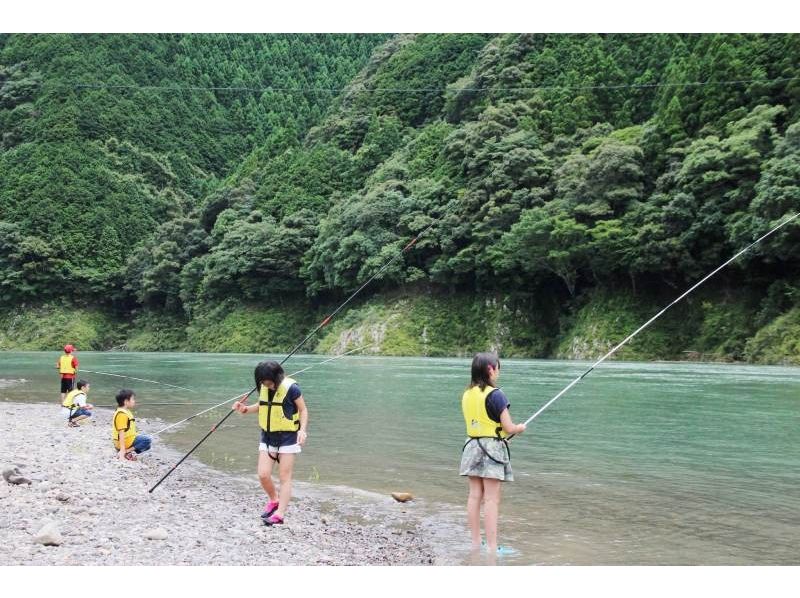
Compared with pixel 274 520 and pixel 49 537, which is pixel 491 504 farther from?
pixel 49 537

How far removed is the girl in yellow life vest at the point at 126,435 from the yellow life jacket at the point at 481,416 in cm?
607

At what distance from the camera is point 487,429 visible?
581 cm

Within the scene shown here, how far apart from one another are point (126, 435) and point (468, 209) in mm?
41424

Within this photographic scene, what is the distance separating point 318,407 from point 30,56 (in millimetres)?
117522

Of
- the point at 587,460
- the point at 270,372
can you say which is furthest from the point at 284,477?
the point at 587,460

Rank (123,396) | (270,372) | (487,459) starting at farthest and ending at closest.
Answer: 1. (123,396)
2. (270,372)
3. (487,459)

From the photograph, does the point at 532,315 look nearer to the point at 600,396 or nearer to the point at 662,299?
the point at 662,299

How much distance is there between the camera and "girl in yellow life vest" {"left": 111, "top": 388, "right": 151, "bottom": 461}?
10531mm

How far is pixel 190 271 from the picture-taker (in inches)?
2729

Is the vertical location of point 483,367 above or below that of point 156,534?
above

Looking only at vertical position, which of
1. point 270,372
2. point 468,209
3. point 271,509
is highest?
point 468,209

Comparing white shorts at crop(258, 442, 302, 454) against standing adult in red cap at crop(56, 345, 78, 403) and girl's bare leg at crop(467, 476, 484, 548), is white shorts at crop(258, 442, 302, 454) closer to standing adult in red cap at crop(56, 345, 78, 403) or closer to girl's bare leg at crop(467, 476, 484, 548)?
girl's bare leg at crop(467, 476, 484, 548)

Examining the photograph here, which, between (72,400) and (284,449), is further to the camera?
(72,400)

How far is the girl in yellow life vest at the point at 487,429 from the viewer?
5727mm
